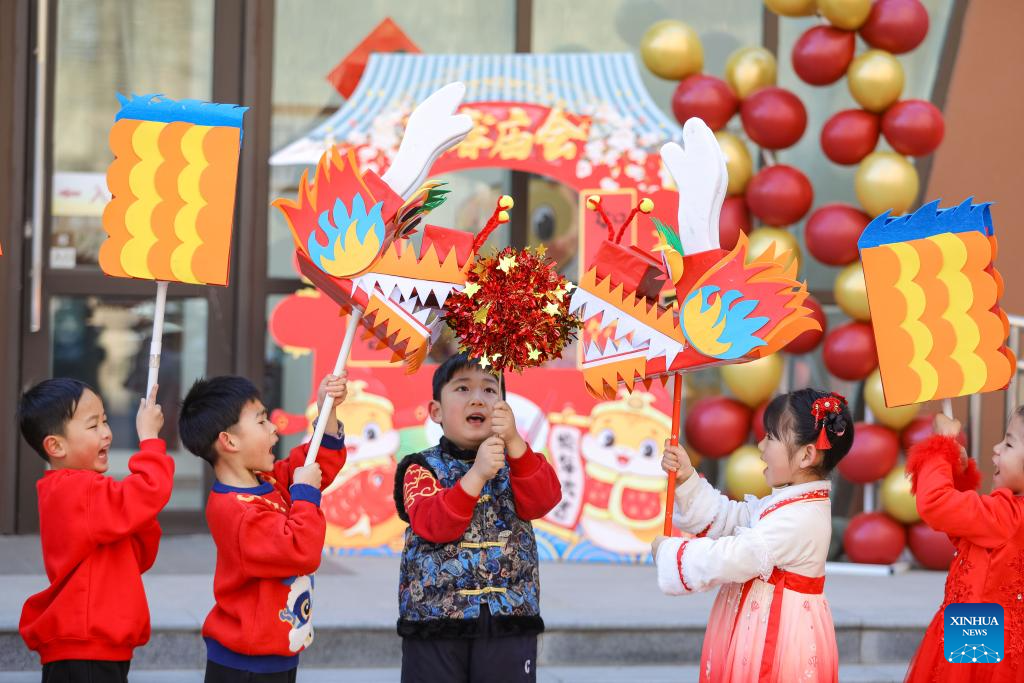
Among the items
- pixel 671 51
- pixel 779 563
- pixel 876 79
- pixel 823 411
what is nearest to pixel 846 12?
pixel 876 79

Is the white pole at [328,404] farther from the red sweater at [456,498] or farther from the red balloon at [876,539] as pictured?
the red balloon at [876,539]

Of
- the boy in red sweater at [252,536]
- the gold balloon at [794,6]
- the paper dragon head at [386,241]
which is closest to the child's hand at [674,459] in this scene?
the paper dragon head at [386,241]

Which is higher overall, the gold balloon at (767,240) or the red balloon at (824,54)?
the red balloon at (824,54)

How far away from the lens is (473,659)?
3.01 metres

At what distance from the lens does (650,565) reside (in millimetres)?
6008

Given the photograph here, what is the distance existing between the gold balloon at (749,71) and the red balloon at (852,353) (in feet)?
3.90

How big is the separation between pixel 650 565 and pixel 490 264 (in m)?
3.38

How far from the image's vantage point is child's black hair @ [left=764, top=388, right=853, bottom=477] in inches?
119

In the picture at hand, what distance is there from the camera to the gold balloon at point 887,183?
5730mm

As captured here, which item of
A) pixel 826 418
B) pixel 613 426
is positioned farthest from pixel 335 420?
pixel 613 426

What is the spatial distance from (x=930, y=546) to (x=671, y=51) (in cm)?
254

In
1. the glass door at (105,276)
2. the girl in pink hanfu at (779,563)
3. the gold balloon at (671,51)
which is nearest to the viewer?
the girl in pink hanfu at (779,563)

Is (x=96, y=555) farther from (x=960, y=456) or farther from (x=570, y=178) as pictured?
(x=570, y=178)

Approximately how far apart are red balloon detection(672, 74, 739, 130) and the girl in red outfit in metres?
2.90
